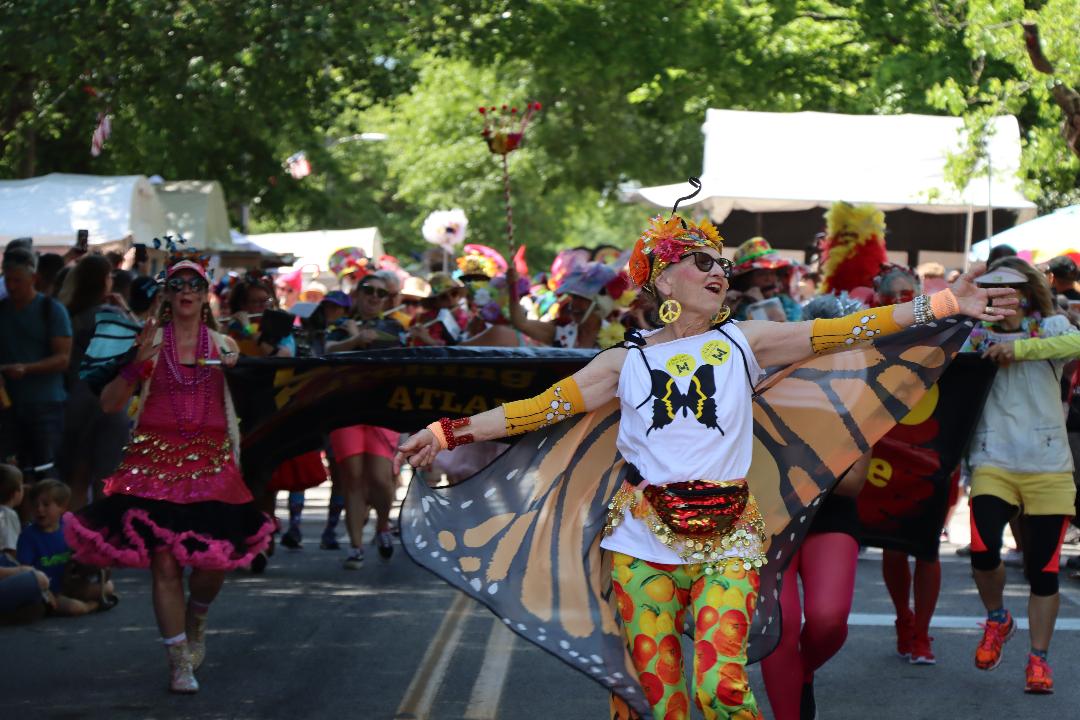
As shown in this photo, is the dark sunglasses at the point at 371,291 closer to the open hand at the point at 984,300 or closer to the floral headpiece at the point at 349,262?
the floral headpiece at the point at 349,262

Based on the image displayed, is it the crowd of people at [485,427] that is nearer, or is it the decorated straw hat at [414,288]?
the crowd of people at [485,427]

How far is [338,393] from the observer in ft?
25.8

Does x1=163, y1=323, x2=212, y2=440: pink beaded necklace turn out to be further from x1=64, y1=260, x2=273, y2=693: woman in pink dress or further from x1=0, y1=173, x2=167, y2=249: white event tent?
x1=0, y1=173, x2=167, y2=249: white event tent

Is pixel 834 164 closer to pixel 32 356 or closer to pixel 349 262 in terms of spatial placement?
pixel 349 262

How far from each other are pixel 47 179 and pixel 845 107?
1213cm

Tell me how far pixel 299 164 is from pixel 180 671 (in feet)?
97.2

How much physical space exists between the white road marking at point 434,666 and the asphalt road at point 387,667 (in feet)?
0.03

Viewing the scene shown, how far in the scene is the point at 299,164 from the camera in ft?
120

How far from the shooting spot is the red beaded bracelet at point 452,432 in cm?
566

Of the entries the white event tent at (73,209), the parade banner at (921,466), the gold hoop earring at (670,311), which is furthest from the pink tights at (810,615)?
the white event tent at (73,209)

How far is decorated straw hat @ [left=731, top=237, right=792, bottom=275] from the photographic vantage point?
9.45 metres

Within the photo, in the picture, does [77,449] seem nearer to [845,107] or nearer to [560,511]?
[560,511]

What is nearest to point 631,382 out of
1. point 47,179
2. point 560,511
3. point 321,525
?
point 560,511

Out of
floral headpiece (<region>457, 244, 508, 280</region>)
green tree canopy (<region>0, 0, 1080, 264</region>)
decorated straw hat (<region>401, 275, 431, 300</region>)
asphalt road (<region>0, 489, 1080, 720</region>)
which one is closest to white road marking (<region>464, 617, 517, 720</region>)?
asphalt road (<region>0, 489, 1080, 720</region>)
